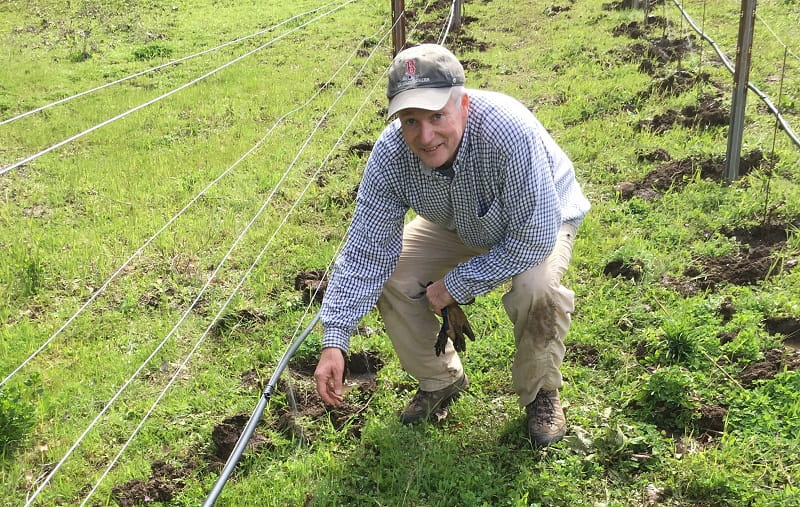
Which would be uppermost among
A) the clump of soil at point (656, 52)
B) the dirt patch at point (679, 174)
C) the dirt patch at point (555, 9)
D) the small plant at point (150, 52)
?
the dirt patch at point (555, 9)

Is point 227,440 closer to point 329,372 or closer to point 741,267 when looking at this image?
point 329,372

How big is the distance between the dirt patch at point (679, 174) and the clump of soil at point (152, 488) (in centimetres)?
350

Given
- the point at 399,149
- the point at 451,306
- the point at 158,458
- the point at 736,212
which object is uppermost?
the point at 399,149

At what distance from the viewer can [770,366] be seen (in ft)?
9.23

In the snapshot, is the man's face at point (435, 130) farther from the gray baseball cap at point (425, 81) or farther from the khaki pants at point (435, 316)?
the khaki pants at point (435, 316)

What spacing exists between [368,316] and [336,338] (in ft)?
4.17

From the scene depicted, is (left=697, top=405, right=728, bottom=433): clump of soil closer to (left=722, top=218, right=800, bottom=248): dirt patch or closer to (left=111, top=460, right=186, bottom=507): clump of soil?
(left=722, top=218, right=800, bottom=248): dirt patch

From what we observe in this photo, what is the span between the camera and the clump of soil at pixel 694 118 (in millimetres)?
5387

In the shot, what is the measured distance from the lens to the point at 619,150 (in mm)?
5418

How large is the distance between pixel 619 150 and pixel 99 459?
14.6 ft

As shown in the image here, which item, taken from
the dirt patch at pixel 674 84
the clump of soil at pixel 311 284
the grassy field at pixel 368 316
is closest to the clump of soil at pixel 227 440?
the grassy field at pixel 368 316

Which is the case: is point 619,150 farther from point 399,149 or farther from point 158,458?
point 158,458

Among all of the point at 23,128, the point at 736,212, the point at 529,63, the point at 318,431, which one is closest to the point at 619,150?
the point at 736,212

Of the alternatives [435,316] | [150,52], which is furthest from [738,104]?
[150,52]
